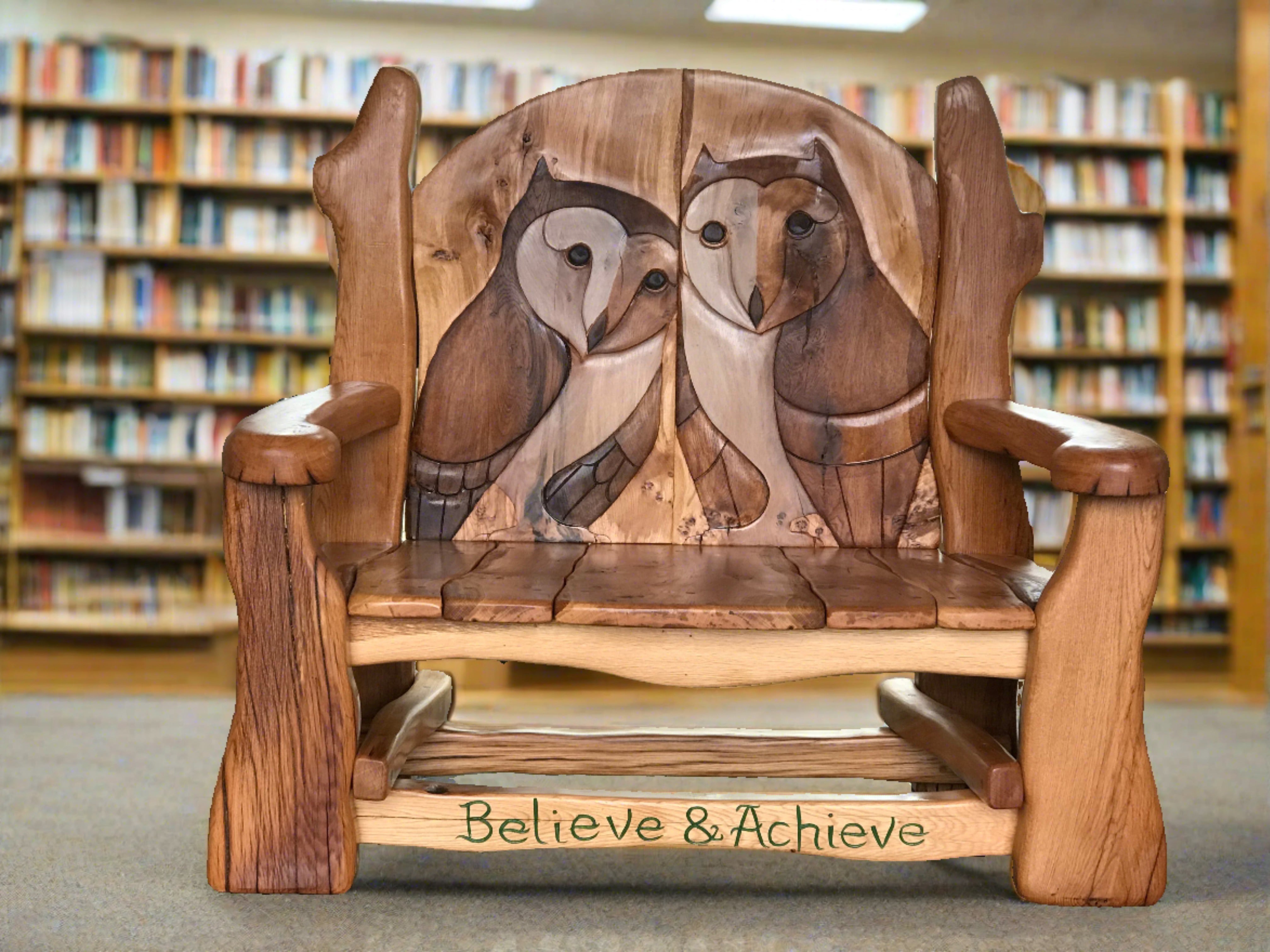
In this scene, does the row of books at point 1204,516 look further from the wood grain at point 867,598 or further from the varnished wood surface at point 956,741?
the wood grain at point 867,598

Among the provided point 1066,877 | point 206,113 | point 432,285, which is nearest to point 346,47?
point 206,113

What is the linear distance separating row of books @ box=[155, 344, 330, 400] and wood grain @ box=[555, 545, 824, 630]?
12.4 feet

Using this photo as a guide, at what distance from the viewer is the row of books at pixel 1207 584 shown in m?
5.29

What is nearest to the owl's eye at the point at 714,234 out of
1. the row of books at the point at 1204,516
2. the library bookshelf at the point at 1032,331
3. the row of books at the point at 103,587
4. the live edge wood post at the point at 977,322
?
the live edge wood post at the point at 977,322

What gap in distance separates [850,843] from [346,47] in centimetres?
483

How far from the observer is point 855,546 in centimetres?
163

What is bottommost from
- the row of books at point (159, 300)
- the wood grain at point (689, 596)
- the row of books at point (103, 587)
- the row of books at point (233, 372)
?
the row of books at point (103, 587)

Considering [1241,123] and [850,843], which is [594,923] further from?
[1241,123]

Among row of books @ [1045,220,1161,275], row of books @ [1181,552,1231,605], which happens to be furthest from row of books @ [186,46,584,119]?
row of books @ [1181,552,1231,605]

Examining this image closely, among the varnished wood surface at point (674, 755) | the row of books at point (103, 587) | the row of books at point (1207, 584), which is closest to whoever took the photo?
the varnished wood surface at point (674, 755)

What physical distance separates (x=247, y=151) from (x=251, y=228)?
0.94 ft

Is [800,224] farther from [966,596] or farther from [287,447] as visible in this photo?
[287,447]

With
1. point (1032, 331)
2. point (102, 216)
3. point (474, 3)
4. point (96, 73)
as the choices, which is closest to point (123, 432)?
point (102, 216)

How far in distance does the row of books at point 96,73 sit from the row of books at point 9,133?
11 cm
